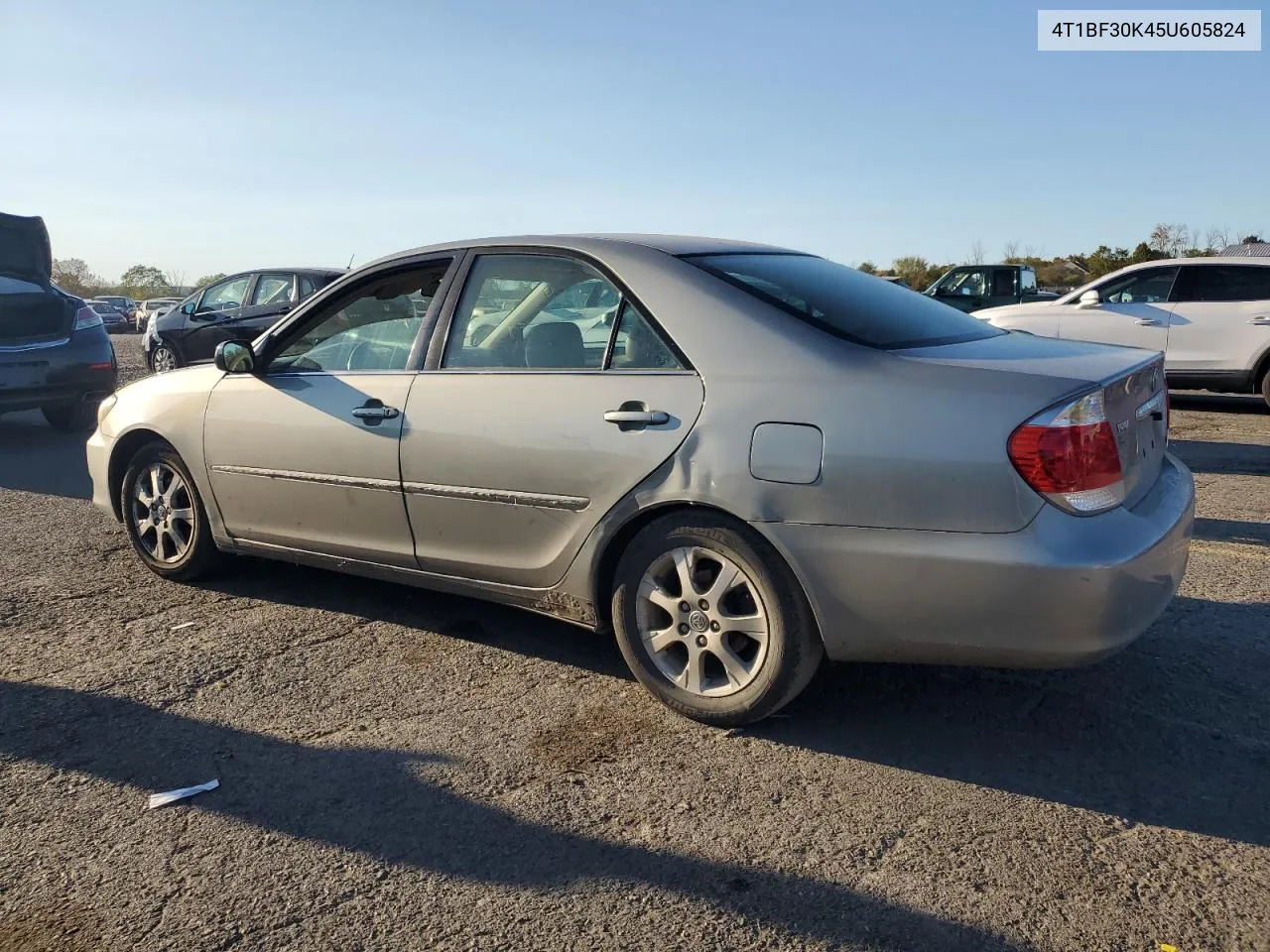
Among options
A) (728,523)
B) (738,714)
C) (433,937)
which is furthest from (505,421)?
(433,937)

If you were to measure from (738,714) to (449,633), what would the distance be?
1.48 metres

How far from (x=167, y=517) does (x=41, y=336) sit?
5.77 m

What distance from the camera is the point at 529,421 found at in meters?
3.72

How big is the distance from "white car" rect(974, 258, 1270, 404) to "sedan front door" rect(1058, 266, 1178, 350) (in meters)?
0.01

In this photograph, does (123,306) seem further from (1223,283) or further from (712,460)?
(712,460)

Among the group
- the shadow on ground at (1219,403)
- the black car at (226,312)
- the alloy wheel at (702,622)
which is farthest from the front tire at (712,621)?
the shadow on ground at (1219,403)

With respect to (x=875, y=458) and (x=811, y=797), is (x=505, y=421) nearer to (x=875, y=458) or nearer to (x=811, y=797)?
(x=875, y=458)

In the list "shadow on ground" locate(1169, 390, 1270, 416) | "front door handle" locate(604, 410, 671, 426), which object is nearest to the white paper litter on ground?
"front door handle" locate(604, 410, 671, 426)

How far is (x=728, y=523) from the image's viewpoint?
3.33 meters

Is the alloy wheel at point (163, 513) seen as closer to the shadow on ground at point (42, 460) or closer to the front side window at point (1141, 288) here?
the shadow on ground at point (42, 460)

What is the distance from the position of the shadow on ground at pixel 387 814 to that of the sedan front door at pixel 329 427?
3.30 ft

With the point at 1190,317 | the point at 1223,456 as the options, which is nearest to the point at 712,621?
Answer: the point at 1223,456

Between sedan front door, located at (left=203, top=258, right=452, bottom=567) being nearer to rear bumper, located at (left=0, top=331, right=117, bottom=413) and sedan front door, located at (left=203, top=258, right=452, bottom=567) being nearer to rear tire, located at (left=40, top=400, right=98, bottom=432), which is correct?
rear bumper, located at (left=0, top=331, right=117, bottom=413)

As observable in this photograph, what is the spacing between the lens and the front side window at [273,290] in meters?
13.1
